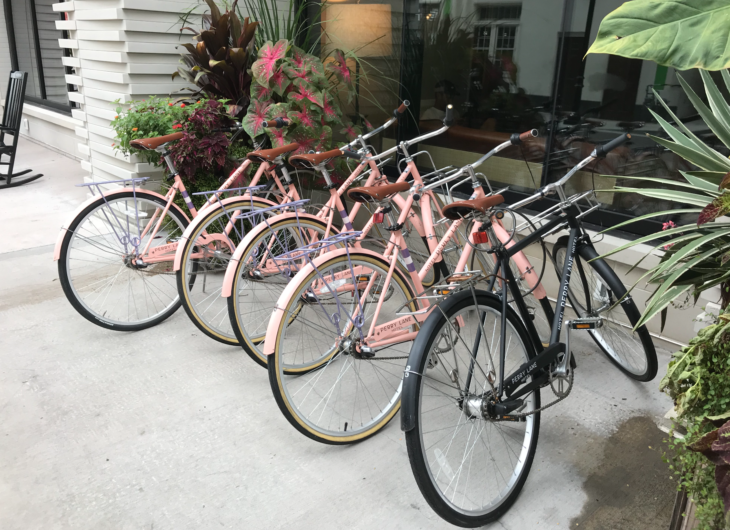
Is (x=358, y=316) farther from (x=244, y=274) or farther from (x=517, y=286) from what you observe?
(x=244, y=274)

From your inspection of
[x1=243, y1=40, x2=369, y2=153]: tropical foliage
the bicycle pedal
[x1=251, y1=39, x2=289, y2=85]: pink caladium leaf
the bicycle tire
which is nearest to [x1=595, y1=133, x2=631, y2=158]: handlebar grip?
the bicycle pedal

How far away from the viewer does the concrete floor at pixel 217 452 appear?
2041 millimetres

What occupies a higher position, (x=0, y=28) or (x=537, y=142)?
(x=0, y=28)

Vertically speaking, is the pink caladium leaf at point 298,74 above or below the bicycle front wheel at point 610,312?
above

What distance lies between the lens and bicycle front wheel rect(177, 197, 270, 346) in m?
3.03

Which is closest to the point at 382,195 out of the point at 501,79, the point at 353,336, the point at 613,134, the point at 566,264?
the point at 353,336

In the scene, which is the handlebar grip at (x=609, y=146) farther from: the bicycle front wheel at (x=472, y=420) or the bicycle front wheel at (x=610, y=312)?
the bicycle front wheel at (x=472, y=420)

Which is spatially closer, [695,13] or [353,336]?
[695,13]

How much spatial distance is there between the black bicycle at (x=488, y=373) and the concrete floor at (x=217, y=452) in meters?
0.13

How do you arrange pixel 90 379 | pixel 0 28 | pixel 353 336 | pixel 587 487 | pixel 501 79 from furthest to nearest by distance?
pixel 0 28, pixel 501 79, pixel 90 379, pixel 353 336, pixel 587 487

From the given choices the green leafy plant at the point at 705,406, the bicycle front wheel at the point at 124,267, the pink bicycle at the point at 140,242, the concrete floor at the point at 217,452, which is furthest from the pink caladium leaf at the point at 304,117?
the green leafy plant at the point at 705,406

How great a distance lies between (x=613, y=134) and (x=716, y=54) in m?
2.32

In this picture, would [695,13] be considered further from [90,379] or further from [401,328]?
[90,379]

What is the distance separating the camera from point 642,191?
6.53ft
